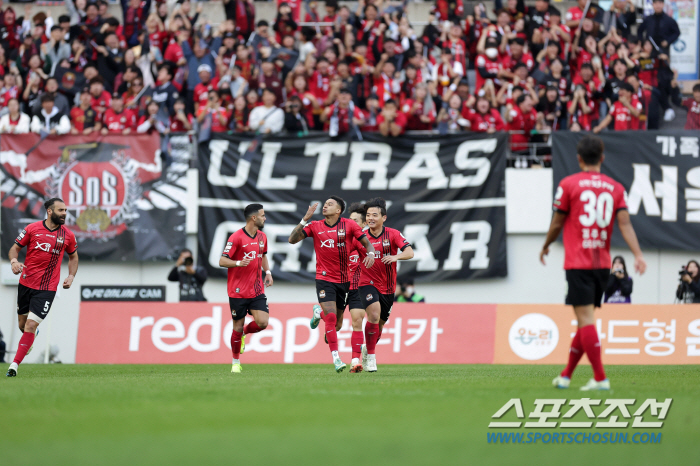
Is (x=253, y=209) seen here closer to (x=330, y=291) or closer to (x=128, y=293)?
(x=330, y=291)

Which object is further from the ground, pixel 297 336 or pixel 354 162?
pixel 354 162

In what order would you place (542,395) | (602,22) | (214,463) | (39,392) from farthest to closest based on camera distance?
(602,22) → (39,392) → (542,395) → (214,463)

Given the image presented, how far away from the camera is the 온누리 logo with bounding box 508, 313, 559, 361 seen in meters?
18.3

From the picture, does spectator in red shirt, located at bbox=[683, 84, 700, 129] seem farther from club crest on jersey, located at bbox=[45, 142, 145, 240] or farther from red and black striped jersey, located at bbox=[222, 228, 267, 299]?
club crest on jersey, located at bbox=[45, 142, 145, 240]

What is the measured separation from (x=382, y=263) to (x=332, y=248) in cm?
78

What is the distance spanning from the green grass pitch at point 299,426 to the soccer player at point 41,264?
4032 millimetres

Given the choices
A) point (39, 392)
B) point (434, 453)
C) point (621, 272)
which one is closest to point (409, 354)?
point (621, 272)

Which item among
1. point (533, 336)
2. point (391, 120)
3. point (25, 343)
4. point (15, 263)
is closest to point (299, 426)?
point (25, 343)

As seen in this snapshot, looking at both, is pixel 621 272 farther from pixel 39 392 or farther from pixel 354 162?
pixel 39 392

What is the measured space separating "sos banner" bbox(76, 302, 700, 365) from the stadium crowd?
16.6 ft

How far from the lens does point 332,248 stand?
13297 mm

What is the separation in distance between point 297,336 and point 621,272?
710 cm

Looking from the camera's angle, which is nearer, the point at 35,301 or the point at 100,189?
the point at 35,301

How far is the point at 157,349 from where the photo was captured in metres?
19.0
